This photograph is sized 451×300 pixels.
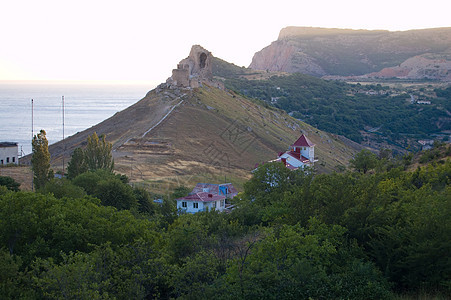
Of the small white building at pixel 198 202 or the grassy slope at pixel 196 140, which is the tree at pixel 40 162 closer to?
the small white building at pixel 198 202

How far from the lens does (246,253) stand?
1387cm

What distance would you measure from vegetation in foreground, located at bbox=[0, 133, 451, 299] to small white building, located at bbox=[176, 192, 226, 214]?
16.1 metres

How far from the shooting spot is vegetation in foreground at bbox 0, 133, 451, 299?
41.9 feet

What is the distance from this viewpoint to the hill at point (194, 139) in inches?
1912

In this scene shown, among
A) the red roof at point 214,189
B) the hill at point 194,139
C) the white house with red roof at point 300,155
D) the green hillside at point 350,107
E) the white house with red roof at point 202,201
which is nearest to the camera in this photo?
the white house with red roof at point 202,201

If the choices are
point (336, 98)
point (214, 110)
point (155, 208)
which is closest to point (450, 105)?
point (336, 98)

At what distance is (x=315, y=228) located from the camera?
16.5 m

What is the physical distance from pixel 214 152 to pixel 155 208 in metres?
23.1

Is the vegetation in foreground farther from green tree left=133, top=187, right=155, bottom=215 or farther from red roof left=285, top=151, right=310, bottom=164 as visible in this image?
red roof left=285, top=151, right=310, bottom=164

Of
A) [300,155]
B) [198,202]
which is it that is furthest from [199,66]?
[198,202]

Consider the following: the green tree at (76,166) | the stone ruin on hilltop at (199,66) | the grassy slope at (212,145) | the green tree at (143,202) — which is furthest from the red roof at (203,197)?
the stone ruin on hilltop at (199,66)

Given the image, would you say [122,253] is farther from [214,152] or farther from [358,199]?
[214,152]

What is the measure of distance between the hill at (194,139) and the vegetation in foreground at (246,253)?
24.8m

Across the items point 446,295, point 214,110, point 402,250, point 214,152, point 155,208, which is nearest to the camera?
point 446,295
